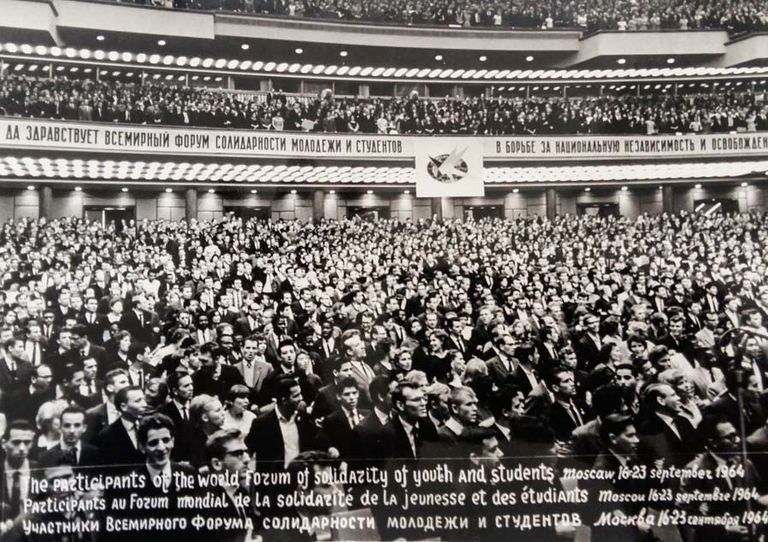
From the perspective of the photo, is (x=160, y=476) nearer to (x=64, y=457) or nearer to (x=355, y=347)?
(x=64, y=457)

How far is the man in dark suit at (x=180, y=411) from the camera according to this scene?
15.3 ft

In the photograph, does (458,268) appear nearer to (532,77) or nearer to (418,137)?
(418,137)

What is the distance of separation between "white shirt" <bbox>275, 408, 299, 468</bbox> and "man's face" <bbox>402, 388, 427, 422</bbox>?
85 cm

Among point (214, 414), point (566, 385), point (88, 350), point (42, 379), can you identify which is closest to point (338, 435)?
point (214, 414)

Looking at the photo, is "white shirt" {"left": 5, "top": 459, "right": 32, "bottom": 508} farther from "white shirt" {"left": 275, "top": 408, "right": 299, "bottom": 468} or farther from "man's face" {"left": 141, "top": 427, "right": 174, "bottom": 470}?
"white shirt" {"left": 275, "top": 408, "right": 299, "bottom": 468}

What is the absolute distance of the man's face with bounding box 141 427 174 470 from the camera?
15.2 feet

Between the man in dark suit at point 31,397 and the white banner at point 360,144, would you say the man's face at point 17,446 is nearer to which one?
Answer: the man in dark suit at point 31,397

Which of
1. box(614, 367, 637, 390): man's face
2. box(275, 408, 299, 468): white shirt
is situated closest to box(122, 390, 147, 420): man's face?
box(275, 408, 299, 468): white shirt

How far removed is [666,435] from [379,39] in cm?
501

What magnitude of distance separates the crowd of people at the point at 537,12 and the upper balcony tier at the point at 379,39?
0.12 feet

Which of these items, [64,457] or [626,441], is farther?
[626,441]

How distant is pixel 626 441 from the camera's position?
15.8ft

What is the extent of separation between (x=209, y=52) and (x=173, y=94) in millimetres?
689

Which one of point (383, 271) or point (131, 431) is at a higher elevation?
point (383, 271)
